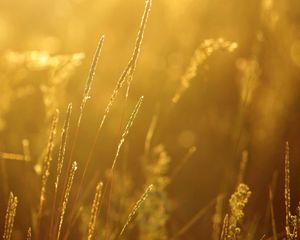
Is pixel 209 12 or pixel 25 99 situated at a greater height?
pixel 209 12

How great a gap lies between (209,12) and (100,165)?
149 cm

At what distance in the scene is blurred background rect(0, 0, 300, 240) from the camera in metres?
2.43

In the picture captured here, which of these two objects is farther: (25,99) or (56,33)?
(56,33)

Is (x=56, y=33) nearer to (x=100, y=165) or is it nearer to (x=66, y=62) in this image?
(x=100, y=165)

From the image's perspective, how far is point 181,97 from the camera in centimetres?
347

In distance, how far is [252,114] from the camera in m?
2.93

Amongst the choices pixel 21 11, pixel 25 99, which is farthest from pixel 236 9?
pixel 21 11

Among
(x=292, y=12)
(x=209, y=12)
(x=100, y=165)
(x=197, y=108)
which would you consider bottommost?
(x=100, y=165)

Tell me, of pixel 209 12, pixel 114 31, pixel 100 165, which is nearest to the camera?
pixel 100 165

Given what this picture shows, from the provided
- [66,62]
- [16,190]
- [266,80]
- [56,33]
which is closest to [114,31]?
[56,33]

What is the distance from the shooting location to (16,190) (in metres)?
2.60

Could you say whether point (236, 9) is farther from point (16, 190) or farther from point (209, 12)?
point (16, 190)

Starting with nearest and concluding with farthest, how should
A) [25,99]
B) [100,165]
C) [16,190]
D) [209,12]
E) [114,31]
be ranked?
[16,190] → [100,165] → [25,99] → [209,12] → [114,31]

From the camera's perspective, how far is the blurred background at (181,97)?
2434 millimetres
